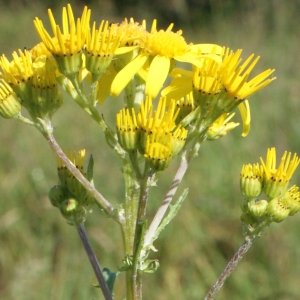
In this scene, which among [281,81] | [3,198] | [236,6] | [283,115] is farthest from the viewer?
[236,6]

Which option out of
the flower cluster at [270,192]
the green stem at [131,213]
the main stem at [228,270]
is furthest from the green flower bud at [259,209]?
the green stem at [131,213]

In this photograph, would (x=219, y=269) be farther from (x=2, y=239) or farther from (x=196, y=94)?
(x=196, y=94)

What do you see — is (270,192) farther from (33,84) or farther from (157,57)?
(33,84)

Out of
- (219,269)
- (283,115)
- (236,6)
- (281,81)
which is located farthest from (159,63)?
(236,6)

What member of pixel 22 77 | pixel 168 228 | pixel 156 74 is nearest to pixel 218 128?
pixel 156 74

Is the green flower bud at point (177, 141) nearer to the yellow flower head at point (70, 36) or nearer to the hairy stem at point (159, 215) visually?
the hairy stem at point (159, 215)

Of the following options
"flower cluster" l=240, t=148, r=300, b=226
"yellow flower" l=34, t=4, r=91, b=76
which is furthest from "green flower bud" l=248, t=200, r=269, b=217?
"yellow flower" l=34, t=4, r=91, b=76
